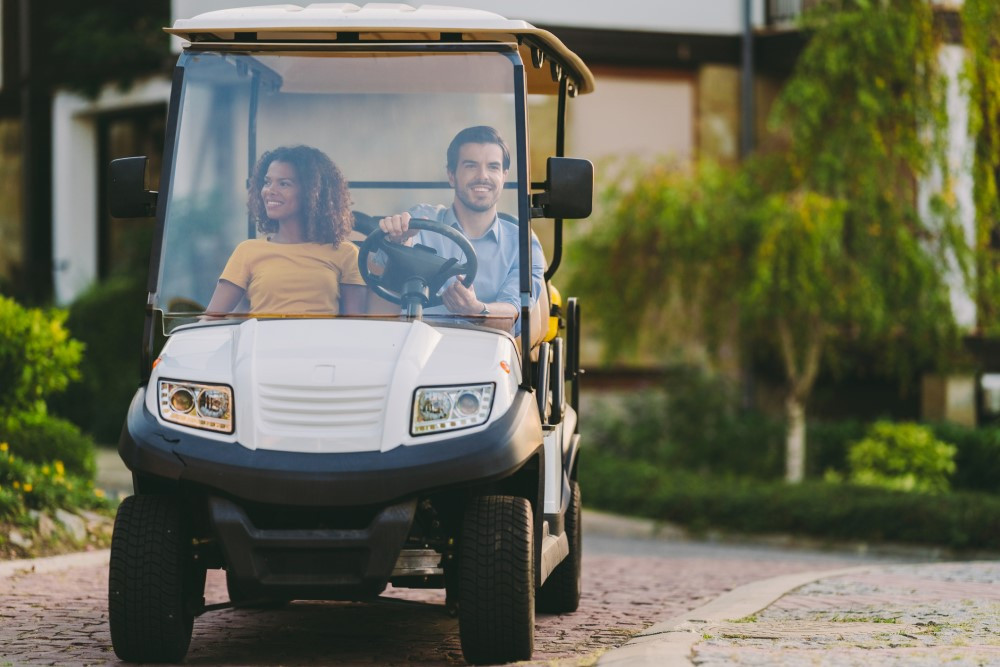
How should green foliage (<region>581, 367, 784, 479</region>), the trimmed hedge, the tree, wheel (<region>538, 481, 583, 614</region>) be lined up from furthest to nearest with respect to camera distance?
green foliage (<region>581, 367, 784, 479</region>)
the tree
the trimmed hedge
wheel (<region>538, 481, 583, 614</region>)

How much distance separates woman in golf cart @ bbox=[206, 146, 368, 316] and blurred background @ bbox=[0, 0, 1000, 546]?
8.62 m

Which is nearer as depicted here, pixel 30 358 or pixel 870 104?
pixel 30 358

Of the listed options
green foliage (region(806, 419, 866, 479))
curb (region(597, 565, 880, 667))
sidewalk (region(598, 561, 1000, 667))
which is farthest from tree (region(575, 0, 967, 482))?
curb (region(597, 565, 880, 667))

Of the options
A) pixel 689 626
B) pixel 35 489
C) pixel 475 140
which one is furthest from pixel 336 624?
pixel 35 489

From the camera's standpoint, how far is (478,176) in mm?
6531

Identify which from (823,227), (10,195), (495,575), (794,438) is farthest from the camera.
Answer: (10,195)

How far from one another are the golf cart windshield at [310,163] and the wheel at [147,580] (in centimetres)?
86

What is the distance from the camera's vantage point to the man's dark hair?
6.48 metres

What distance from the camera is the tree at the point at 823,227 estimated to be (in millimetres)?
15352

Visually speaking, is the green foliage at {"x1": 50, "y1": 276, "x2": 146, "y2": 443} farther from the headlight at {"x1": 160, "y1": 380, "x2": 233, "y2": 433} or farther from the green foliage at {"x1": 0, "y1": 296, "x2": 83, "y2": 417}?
the headlight at {"x1": 160, "y1": 380, "x2": 233, "y2": 433}

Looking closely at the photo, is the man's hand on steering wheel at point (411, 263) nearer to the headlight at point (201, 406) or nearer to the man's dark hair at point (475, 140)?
the man's dark hair at point (475, 140)

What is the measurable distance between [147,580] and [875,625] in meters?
2.86

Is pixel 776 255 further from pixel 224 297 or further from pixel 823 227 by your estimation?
pixel 224 297

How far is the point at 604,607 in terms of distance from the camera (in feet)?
27.2
